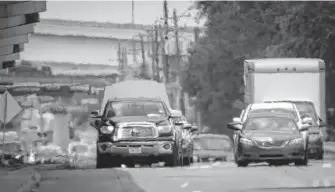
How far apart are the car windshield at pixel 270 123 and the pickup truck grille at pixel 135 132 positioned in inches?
112

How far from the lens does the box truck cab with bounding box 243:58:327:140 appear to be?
41.7 meters

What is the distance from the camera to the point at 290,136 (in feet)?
112

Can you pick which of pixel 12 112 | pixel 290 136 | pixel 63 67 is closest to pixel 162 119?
pixel 290 136

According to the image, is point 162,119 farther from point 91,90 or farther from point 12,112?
point 91,90

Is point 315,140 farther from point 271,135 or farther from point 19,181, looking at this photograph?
point 19,181

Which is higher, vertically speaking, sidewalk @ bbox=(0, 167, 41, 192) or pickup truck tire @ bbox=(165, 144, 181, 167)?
sidewalk @ bbox=(0, 167, 41, 192)

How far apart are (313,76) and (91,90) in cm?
4761

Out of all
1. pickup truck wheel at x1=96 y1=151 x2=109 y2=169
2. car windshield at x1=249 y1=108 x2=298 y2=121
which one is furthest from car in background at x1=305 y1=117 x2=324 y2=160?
pickup truck wheel at x1=96 y1=151 x2=109 y2=169

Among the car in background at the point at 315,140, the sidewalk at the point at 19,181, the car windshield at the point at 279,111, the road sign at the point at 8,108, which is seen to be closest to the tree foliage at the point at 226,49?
the road sign at the point at 8,108

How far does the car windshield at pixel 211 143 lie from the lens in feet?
159

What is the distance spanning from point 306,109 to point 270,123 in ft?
18.7

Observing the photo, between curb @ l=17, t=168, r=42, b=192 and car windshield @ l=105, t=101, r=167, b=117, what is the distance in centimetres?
494

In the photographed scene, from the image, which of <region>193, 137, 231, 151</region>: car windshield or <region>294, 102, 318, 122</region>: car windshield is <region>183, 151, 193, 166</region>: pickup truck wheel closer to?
<region>294, 102, 318, 122</region>: car windshield

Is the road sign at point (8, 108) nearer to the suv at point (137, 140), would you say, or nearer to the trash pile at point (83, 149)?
the suv at point (137, 140)
